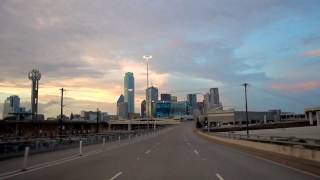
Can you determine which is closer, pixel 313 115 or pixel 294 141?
pixel 294 141

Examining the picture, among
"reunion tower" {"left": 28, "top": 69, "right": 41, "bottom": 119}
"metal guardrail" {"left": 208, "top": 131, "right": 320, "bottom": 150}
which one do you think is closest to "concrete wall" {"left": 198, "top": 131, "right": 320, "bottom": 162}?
"metal guardrail" {"left": 208, "top": 131, "right": 320, "bottom": 150}

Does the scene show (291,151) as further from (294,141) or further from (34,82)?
(34,82)

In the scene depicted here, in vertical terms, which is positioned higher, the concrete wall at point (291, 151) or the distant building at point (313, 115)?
the distant building at point (313, 115)

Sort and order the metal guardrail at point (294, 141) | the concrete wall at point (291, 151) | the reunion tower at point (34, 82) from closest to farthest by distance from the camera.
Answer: the concrete wall at point (291, 151) → the metal guardrail at point (294, 141) → the reunion tower at point (34, 82)

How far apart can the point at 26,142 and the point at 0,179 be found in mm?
15899

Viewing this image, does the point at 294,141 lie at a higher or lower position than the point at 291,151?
lower

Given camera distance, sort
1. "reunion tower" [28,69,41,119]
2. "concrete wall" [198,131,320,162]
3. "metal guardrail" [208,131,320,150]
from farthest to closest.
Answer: "reunion tower" [28,69,41,119] → "metal guardrail" [208,131,320,150] → "concrete wall" [198,131,320,162]

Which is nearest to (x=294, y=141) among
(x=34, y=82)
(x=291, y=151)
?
(x=291, y=151)

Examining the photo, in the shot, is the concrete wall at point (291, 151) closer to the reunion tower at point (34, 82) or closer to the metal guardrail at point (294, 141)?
the metal guardrail at point (294, 141)

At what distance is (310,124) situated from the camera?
582ft

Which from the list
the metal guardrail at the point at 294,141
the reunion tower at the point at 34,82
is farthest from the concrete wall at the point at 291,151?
the reunion tower at the point at 34,82

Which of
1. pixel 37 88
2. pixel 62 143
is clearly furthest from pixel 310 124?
pixel 62 143

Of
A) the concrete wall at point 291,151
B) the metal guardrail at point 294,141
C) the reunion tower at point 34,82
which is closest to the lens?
the concrete wall at point 291,151

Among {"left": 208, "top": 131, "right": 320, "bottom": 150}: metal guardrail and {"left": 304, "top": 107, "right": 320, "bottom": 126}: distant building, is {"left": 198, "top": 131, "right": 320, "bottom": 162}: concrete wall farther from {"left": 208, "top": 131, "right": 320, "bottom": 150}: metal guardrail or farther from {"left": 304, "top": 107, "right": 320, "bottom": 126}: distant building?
{"left": 304, "top": 107, "right": 320, "bottom": 126}: distant building
